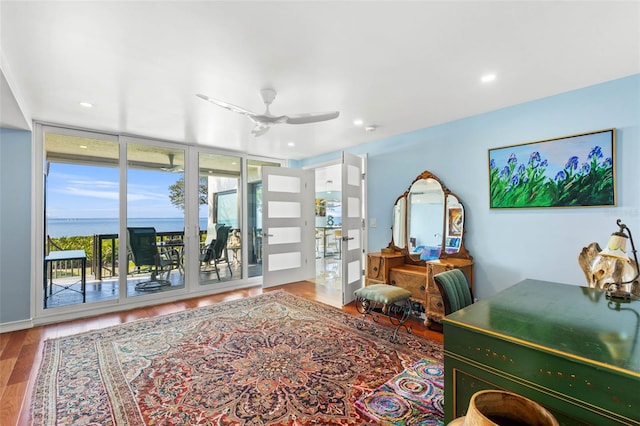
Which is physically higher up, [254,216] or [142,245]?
[254,216]

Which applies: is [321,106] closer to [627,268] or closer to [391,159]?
[391,159]

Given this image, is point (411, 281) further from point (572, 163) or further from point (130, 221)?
point (130, 221)

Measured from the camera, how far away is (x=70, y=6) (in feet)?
5.29

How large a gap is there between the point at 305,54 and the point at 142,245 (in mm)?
3855

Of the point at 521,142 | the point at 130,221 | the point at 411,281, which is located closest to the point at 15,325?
the point at 130,221

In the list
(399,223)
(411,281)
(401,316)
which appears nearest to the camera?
(411,281)

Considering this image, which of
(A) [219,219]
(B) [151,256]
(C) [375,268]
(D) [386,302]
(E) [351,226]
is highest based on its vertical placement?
(A) [219,219]

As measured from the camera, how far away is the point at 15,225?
11.1 ft

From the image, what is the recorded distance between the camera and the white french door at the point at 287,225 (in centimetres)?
516

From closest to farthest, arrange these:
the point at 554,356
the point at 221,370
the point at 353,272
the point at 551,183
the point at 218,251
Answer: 1. the point at 554,356
2. the point at 221,370
3. the point at 551,183
4. the point at 353,272
5. the point at 218,251

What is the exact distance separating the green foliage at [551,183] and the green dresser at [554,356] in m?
1.55

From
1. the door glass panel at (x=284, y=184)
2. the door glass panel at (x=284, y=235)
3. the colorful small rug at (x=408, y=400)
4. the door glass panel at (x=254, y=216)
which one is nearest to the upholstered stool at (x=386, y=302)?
the colorful small rug at (x=408, y=400)

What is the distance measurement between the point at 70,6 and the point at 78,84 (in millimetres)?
1176

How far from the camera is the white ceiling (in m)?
1.68
